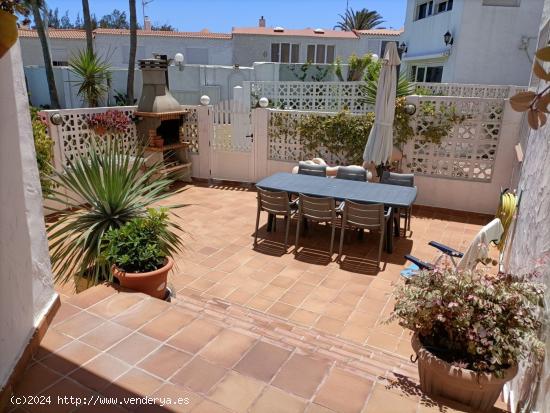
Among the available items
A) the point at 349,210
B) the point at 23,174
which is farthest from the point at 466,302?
the point at 349,210

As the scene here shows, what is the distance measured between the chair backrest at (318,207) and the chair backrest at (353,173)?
1.51 m

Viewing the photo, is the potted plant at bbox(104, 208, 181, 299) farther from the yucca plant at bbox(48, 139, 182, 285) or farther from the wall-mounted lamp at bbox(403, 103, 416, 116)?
the wall-mounted lamp at bbox(403, 103, 416, 116)

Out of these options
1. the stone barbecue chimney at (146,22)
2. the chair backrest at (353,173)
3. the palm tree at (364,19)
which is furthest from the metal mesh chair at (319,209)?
the palm tree at (364,19)

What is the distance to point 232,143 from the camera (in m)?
9.90

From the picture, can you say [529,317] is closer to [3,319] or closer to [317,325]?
[317,325]

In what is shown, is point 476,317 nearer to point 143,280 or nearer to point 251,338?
point 251,338

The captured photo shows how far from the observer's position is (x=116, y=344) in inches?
114

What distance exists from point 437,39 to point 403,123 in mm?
8950

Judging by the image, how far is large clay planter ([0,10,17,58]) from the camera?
5.61ft

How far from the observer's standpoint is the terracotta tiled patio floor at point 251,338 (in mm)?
2490

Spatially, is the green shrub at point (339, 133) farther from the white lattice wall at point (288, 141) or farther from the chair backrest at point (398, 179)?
the chair backrest at point (398, 179)

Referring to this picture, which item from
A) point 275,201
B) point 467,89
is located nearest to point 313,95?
point 467,89

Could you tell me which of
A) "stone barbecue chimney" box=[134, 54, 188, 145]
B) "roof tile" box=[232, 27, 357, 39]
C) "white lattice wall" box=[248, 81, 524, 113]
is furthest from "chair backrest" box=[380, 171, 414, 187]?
"roof tile" box=[232, 27, 357, 39]

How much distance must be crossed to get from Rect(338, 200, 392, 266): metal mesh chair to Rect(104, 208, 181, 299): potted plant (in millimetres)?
2902
